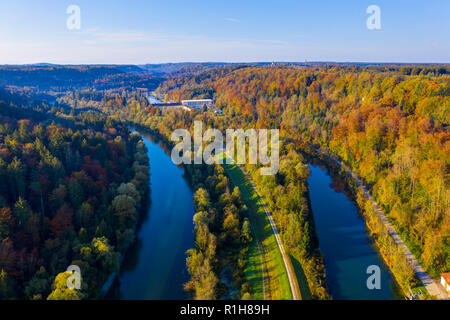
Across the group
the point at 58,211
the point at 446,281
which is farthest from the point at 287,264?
the point at 58,211

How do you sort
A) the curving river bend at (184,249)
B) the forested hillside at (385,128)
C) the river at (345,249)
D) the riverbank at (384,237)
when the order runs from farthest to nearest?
the forested hillside at (385,128)
the curving river bend at (184,249)
the river at (345,249)
the riverbank at (384,237)

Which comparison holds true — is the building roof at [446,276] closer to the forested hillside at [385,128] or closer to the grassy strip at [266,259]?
the forested hillside at [385,128]

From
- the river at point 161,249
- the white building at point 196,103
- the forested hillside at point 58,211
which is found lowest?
the river at point 161,249

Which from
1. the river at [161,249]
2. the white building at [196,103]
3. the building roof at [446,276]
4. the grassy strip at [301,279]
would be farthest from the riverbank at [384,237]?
the white building at [196,103]

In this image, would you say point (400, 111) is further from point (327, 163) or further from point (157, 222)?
point (157, 222)

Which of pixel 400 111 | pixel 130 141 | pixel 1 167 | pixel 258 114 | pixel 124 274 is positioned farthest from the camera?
pixel 258 114

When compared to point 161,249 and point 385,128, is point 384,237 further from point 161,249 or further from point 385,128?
point 385,128
